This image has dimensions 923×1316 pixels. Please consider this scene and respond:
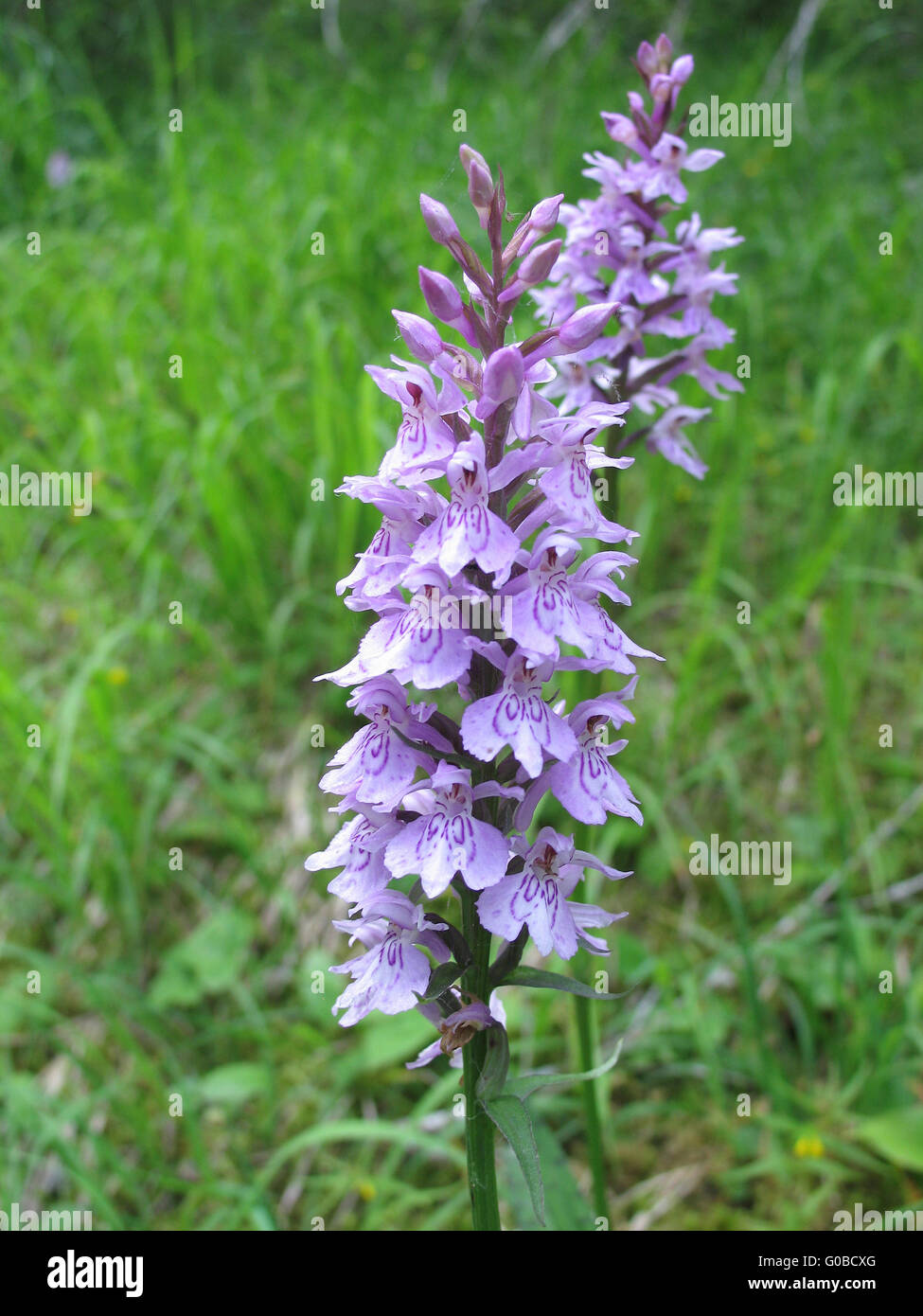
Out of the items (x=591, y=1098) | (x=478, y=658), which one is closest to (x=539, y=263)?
(x=478, y=658)

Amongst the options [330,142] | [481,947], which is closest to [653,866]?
[481,947]

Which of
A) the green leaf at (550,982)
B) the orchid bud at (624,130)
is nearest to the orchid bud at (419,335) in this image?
the green leaf at (550,982)

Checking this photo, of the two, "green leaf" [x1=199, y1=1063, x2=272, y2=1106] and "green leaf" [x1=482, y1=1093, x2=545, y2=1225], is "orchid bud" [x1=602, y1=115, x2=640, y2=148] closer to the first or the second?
"green leaf" [x1=482, y1=1093, x2=545, y2=1225]

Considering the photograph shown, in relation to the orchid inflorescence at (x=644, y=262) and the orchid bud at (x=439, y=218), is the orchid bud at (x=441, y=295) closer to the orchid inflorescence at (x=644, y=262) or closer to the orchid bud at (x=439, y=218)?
the orchid bud at (x=439, y=218)

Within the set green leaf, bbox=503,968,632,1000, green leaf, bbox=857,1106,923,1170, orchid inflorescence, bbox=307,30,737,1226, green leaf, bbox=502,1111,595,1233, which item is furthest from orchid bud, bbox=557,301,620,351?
green leaf, bbox=857,1106,923,1170

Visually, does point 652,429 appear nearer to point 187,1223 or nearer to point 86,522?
point 187,1223

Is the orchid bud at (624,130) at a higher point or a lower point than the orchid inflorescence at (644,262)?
higher

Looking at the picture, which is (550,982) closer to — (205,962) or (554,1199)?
(554,1199)
